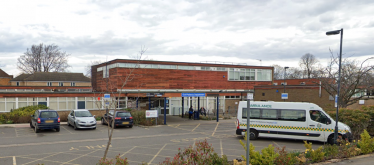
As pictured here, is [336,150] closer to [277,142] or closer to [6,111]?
[277,142]

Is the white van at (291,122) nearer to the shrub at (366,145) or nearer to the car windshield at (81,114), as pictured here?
the shrub at (366,145)

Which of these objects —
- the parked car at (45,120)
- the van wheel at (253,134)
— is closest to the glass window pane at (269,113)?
the van wheel at (253,134)

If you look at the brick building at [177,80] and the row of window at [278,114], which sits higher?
the brick building at [177,80]

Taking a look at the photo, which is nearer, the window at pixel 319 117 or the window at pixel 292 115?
the window at pixel 319 117

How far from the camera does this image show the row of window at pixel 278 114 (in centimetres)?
1483

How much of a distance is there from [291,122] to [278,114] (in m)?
0.76

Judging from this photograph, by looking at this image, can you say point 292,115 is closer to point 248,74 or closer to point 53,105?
point 53,105

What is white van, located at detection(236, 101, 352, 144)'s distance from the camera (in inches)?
563

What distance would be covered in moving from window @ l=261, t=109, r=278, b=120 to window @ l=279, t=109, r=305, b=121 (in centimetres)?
31

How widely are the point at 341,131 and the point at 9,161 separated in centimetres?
1451

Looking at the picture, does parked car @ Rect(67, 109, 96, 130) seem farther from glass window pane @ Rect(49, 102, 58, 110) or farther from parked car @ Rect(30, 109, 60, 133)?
glass window pane @ Rect(49, 102, 58, 110)

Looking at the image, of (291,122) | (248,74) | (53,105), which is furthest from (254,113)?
(248,74)

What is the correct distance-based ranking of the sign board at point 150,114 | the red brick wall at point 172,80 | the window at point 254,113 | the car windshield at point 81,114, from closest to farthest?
the window at point 254,113
the car windshield at point 81,114
the sign board at point 150,114
the red brick wall at point 172,80

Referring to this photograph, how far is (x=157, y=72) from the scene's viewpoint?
110 ft
